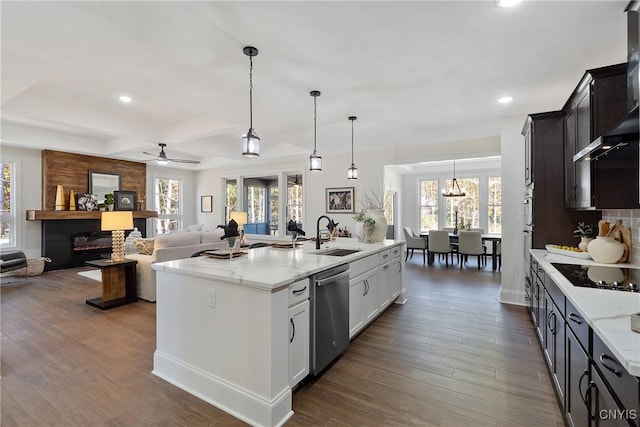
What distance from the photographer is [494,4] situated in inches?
75.5

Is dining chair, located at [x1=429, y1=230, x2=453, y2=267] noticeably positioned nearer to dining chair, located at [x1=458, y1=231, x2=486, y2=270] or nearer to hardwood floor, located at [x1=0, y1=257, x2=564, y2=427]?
dining chair, located at [x1=458, y1=231, x2=486, y2=270]

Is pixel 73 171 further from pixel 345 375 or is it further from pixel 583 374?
pixel 583 374

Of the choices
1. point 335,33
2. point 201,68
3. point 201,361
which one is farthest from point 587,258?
point 201,68

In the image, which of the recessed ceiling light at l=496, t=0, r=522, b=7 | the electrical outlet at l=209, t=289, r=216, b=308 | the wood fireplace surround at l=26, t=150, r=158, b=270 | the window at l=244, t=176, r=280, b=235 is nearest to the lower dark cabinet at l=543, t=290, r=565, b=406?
the recessed ceiling light at l=496, t=0, r=522, b=7

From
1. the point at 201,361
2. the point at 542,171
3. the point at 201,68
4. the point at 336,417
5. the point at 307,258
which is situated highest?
the point at 201,68

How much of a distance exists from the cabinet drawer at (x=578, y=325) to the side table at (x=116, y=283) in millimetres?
4799

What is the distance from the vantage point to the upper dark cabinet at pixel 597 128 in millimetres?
2234

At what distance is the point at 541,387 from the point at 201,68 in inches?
151

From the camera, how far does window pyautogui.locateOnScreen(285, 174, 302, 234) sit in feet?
25.9

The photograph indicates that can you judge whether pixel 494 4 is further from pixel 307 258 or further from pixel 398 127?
pixel 398 127

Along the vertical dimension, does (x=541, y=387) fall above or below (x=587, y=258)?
below

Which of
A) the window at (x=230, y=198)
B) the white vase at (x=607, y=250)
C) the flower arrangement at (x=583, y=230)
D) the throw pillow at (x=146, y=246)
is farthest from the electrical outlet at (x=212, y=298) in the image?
the window at (x=230, y=198)

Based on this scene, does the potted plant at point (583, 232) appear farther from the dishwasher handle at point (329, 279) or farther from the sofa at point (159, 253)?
the sofa at point (159, 253)

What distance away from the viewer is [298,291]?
208cm
